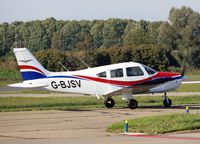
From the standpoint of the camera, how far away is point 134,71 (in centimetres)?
3019

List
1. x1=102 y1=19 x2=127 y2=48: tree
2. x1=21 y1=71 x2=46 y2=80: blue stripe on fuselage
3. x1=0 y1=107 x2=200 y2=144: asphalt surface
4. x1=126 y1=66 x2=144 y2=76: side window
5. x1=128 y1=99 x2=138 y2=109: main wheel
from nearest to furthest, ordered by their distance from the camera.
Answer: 1. x1=0 y1=107 x2=200 y2=144: asphalt surface
2. x1=21 y1=71 x2=46 y2=80: blue stripe on fuselage
3. x1=126 y1=66 x2=144 y2=76: side window
4. x1=128 y1=99 x2=138 y2=109: main wheel
5. x1=102 y1=19 x2=127 y2=48: tree

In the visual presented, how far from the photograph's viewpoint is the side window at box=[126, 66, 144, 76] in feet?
98.9

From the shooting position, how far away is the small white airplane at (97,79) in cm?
2997

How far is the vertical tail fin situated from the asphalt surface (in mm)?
2024

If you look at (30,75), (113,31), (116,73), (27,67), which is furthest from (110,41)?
(30,75)

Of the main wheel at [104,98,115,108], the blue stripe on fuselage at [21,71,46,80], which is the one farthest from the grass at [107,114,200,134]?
the main wheel at [104,98,115,108]

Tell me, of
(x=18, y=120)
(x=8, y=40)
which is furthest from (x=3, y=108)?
(x=8, y=40)

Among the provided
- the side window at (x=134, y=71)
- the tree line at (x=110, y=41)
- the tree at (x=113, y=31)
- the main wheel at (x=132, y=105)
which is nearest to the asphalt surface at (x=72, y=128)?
the main wheel at (x=132, y=105)

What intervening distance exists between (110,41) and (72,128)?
374ft

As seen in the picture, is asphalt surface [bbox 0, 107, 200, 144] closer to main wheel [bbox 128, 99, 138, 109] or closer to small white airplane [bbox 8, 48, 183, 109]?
main wheel [bbox 128, 99, 138, 109]

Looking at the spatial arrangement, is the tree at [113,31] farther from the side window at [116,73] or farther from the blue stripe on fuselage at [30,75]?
the blue stripe on fuselage at [30,75]

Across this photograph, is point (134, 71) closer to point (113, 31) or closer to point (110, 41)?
point (110, 41)

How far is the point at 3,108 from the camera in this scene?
3212cm

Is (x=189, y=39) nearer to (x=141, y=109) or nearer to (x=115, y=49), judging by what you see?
(x=115, y=49)
